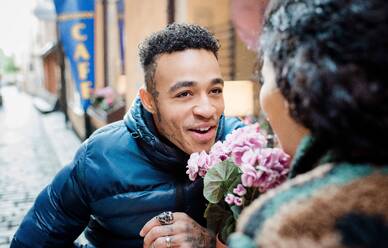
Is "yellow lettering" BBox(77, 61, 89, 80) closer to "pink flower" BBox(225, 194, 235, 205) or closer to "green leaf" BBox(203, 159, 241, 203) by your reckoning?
"green leaf" BBox(203, 159, 241, 203)

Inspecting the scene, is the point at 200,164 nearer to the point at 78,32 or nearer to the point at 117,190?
the point at 117,190

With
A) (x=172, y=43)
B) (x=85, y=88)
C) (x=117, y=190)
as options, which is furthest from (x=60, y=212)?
(x=85, y=88)

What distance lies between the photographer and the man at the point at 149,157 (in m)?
1.72

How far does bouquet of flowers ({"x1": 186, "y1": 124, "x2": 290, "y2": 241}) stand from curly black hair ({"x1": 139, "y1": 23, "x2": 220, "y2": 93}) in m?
0.54

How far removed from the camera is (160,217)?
147cm

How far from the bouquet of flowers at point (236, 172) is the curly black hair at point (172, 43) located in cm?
→ 54

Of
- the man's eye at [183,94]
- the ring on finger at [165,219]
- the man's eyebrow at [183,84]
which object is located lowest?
the ring on finger at [165,219]

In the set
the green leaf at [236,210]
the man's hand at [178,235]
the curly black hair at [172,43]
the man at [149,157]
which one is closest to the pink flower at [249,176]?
the green leaf at [236,210]

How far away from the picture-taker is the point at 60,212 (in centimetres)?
195

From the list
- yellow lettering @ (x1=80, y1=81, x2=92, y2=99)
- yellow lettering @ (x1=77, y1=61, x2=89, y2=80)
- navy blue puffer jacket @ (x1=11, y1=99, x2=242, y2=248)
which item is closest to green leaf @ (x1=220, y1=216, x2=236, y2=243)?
navy blue puffer jacket @ (x1=11, y1=99, x2=242, y2=248)

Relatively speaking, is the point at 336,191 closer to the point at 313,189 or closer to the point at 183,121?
the point at 313,189

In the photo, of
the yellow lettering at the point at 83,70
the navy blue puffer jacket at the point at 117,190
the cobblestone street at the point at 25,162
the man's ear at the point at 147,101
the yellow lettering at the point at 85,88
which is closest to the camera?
the navy blue puffer jacket at the point at 117,190

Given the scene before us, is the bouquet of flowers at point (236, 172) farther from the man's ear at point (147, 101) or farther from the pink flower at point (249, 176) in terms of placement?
the man's ear at point (147, 101)

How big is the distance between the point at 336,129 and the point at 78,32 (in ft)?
28.5
